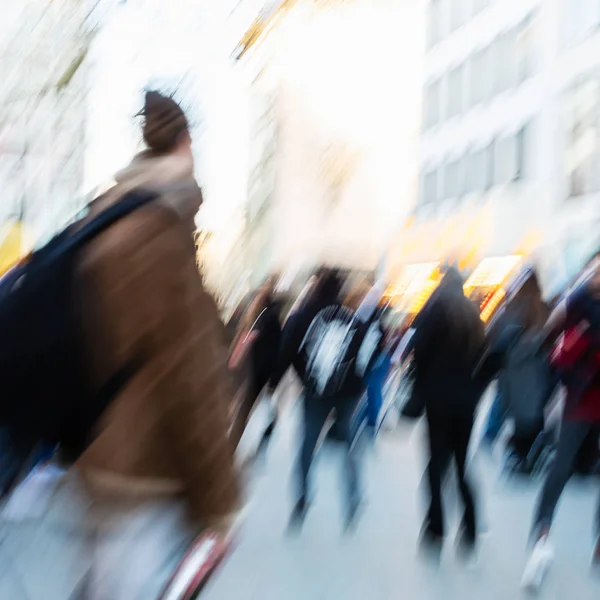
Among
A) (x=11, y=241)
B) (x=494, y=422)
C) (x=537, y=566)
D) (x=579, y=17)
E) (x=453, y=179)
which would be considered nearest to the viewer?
(x=537, y=566)

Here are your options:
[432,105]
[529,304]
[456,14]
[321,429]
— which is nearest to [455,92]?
[432,105]

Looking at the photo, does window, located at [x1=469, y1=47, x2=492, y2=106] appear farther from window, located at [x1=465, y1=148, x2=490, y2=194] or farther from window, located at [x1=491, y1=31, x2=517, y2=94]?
window, located at [x1=465, y1=148, x2=490, y2=194]

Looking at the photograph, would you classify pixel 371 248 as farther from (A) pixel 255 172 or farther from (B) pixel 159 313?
(B) pixel 159 313

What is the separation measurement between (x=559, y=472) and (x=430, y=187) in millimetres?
25297

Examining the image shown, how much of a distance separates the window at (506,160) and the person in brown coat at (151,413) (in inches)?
899

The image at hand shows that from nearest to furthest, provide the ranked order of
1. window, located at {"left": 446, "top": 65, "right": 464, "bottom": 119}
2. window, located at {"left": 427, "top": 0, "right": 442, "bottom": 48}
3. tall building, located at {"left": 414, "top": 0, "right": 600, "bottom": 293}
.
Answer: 1. tall building, located at {"left": 414, "top": 0, "right": 600, "bottom": 293}
2. window, located at {"left": 446, "top": 65, "right": 464, "bottom": 119}
3. window, located at {"left": 427, "top": 0, "right": 442, "bottom": 48}

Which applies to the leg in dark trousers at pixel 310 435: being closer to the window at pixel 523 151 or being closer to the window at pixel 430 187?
the window at pixel 523 151

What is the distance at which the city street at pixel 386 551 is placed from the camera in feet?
13.8

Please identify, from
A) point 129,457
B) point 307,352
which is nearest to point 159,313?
point 129,457

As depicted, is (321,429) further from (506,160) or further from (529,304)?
(506,160)

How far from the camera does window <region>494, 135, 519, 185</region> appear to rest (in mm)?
23703

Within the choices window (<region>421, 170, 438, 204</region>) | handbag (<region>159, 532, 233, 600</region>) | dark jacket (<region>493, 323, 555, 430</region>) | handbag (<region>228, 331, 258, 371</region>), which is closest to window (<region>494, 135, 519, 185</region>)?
window (<region>421, 170, 438, 204</region>)

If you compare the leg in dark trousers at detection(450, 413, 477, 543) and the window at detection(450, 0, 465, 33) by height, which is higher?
the leg in dark trousers at detection(450, 413, 477, 543)

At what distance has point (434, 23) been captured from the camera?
2969 cm
